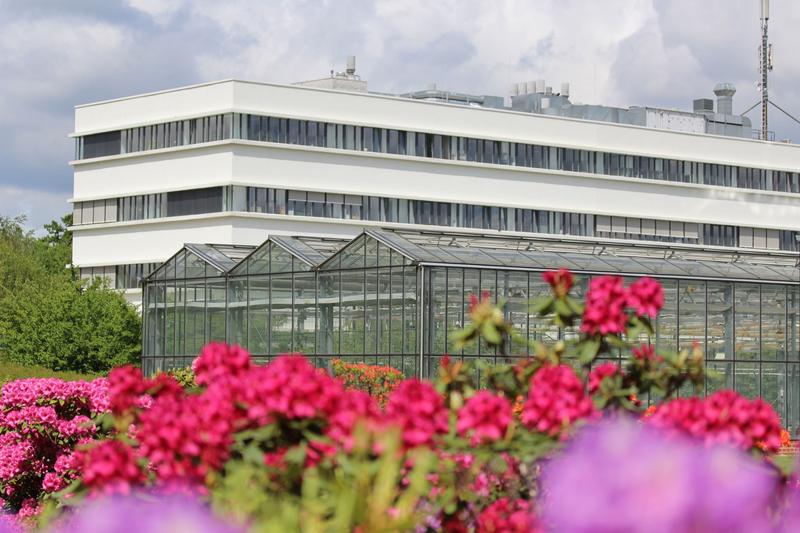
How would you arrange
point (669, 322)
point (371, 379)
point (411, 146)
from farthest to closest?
point (411, 146), point (669, 322), point (371, 379)

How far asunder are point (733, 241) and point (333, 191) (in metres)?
21.8

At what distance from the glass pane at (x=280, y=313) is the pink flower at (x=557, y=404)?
98.9 ft

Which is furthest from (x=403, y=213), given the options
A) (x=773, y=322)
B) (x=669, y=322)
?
(x=669, y=322)

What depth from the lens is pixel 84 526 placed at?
2059mm

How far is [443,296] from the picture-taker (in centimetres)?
3089

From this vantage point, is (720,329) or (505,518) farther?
(720,329)

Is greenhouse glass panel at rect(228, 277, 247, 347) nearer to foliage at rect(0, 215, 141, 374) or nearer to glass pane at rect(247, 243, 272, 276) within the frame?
glass pane at rect(247, 243, 272, 276)

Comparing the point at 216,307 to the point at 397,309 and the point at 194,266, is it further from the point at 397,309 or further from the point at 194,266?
the point at 397,309

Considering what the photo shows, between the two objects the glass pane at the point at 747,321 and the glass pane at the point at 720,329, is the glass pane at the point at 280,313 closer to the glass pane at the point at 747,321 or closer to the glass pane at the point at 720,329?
the glass pane at the point at 720,329

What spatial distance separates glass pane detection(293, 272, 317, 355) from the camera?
3419 centimetres

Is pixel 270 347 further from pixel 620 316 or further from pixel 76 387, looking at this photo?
pixel 620 316

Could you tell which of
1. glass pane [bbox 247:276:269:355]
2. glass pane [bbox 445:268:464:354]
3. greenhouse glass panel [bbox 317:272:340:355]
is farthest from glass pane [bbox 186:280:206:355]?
glass pane [bbox 445:268:464:354]

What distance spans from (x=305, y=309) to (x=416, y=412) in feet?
99.4

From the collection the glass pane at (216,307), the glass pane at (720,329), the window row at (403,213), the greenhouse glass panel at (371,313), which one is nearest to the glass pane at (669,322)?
the glass pane at (720,329)
